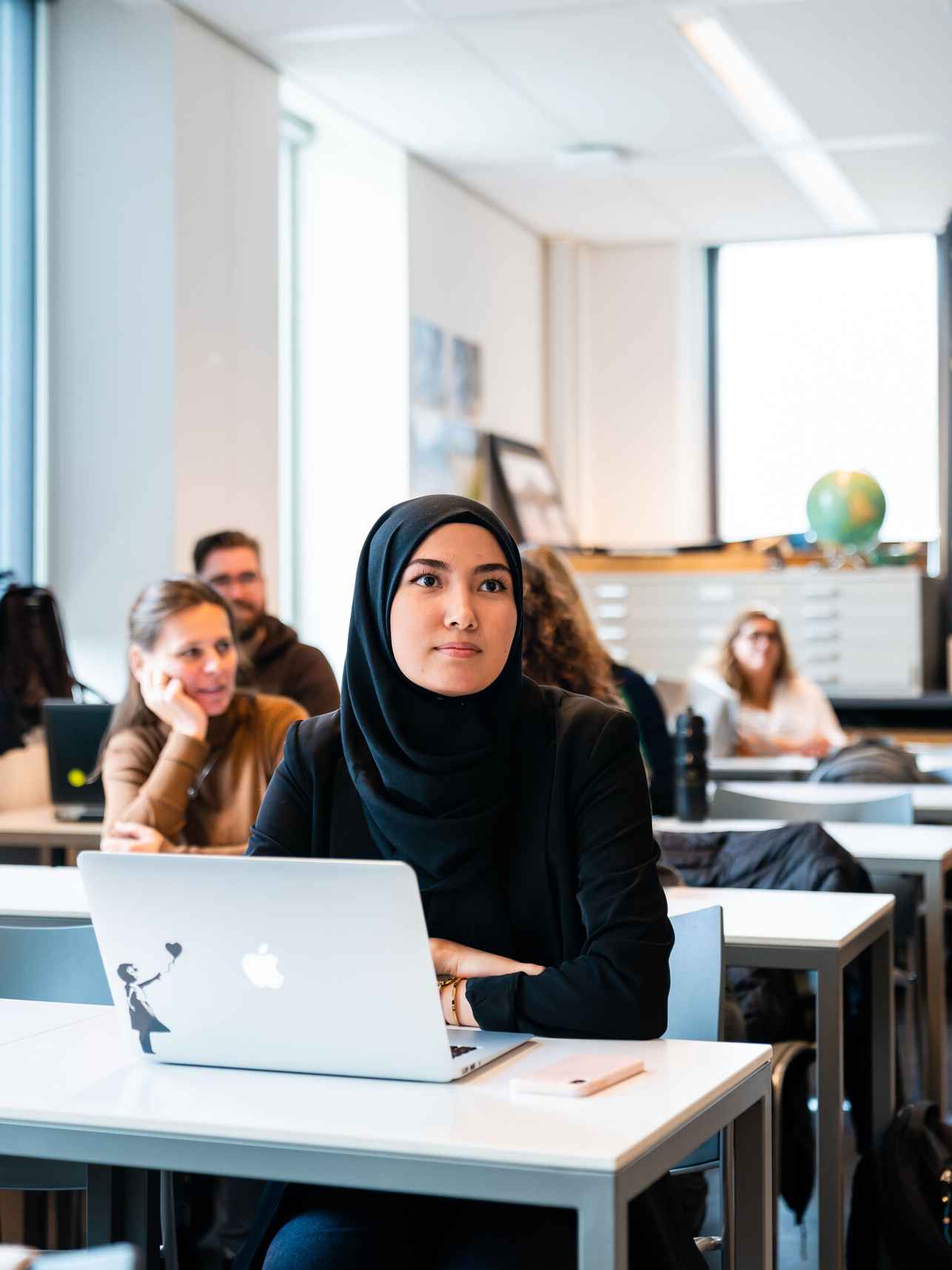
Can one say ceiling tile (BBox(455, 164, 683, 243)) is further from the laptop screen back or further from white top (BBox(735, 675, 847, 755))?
the laptop screen back

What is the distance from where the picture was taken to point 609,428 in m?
9.34

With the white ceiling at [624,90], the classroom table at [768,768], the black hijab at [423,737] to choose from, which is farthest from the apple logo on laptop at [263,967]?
the white ceiling at [624,90]

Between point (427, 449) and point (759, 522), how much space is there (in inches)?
95.1

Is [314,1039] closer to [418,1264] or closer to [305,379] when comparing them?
[418,1264]

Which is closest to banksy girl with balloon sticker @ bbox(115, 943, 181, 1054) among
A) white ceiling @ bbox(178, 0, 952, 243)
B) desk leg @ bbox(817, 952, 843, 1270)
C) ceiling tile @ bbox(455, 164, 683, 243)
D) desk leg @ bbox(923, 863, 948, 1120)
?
desk leg @ bbox(817, 952, 843, 1270)

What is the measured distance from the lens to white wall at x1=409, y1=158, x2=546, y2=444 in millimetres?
7691

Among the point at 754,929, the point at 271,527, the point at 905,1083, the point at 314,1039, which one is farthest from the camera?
the point at 271,527

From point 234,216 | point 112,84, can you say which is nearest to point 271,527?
point 234,216

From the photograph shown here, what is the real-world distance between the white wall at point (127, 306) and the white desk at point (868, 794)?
2367 millimetres

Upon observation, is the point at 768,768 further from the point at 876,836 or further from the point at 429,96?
the point at 429,96

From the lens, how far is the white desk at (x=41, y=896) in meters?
2.73

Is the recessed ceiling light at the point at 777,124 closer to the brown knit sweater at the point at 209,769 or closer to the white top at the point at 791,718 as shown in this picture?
the white top at the point at 791,718

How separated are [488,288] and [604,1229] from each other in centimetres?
747

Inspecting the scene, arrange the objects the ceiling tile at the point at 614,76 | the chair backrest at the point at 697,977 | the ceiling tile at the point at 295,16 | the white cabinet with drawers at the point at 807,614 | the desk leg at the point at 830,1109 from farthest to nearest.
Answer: the white cabinet with drawers at the point at 807,614 → the ceiling tile at the point at 614,76 → the ceiling tile at the point at 295,16 → the desk leg at the point at 830,1109 → the chair backrest at the point at 697,977
